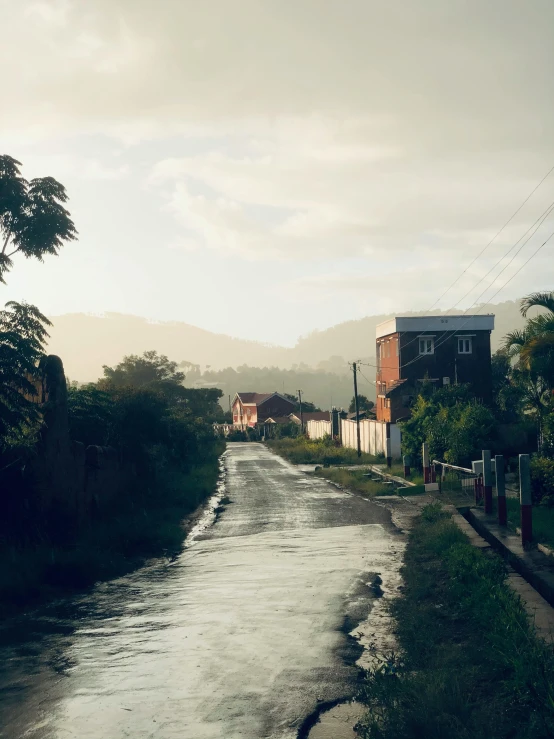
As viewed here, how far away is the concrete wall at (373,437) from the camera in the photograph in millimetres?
42609

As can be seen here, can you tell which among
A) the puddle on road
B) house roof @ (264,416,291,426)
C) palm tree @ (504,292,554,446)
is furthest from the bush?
house roof @ (264,416,291,426)

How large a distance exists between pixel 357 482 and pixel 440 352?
24720mm

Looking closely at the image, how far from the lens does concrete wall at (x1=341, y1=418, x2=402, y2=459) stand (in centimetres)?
4261

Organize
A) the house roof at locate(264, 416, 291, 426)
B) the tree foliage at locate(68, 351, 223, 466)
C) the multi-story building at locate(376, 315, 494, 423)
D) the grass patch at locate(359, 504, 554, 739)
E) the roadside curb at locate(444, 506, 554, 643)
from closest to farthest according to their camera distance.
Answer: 1. the grass patch at locate(359, 504, 554, 739)
2. the roadside curb at locate(444, 506, 554, 643)
3. the tree foliage at locate(68, 351, 223, 466)
4. the multi-story building at locate(376, 315, 494, 423)
5. the house roof at locate(264, 416, 291, 426)

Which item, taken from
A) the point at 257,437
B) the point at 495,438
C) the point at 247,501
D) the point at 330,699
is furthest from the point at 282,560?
the point at 257,437

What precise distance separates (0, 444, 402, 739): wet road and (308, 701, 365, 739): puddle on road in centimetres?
17

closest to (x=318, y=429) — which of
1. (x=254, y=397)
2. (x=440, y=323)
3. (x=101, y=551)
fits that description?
(x=440, y=323)

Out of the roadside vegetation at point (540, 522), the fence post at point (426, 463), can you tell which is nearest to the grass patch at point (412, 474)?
the fence post at point (426, 463)

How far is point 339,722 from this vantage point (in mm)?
6031

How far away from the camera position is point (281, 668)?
739 centimetres

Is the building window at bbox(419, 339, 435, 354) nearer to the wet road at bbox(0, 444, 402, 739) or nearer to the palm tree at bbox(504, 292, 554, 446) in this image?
the palm tree at bbox(504, 292, 554, 446)

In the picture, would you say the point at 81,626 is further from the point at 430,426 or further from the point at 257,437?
the point at 257,437

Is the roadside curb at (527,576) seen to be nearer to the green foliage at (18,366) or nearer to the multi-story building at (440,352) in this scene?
the green foliage at (18,366)

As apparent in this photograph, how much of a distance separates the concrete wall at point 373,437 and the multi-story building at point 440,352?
97.5 inches
